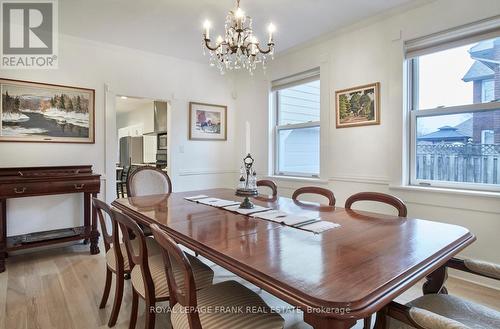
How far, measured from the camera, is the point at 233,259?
1053 mm

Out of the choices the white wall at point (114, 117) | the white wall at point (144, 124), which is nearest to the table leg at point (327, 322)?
the white wall at point (114, 117)

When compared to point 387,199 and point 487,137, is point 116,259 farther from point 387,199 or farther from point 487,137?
point 487,137

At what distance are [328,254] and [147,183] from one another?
2.17 m

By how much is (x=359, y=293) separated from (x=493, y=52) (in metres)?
2.63

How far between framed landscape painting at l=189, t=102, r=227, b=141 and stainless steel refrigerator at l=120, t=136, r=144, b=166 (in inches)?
131

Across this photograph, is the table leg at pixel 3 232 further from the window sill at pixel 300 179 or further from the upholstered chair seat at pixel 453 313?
the upholstered chair seat at pixel 453 313

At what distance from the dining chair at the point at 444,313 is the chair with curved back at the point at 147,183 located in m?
2.31

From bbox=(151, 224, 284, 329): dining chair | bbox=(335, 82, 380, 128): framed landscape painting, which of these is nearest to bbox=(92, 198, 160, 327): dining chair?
bbox=(151, 224, 284, 329): dining chair

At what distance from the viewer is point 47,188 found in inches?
116

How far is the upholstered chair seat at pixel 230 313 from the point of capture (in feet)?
3.72

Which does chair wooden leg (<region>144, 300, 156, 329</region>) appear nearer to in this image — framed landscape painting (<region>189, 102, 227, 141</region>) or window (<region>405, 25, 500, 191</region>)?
window (<region>405, 25, 500, 191</region>)

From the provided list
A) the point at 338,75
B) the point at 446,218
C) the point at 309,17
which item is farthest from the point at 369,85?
the point at 446,218

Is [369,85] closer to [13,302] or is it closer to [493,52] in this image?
[493,52]

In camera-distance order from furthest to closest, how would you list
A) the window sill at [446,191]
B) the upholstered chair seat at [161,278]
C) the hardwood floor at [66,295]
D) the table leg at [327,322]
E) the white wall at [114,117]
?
the white wall at [114,117], the window sill at [446,191], the hardwood floor at [66,295], the upholstered chair seat at [161,278], the table leg at [327,322]
